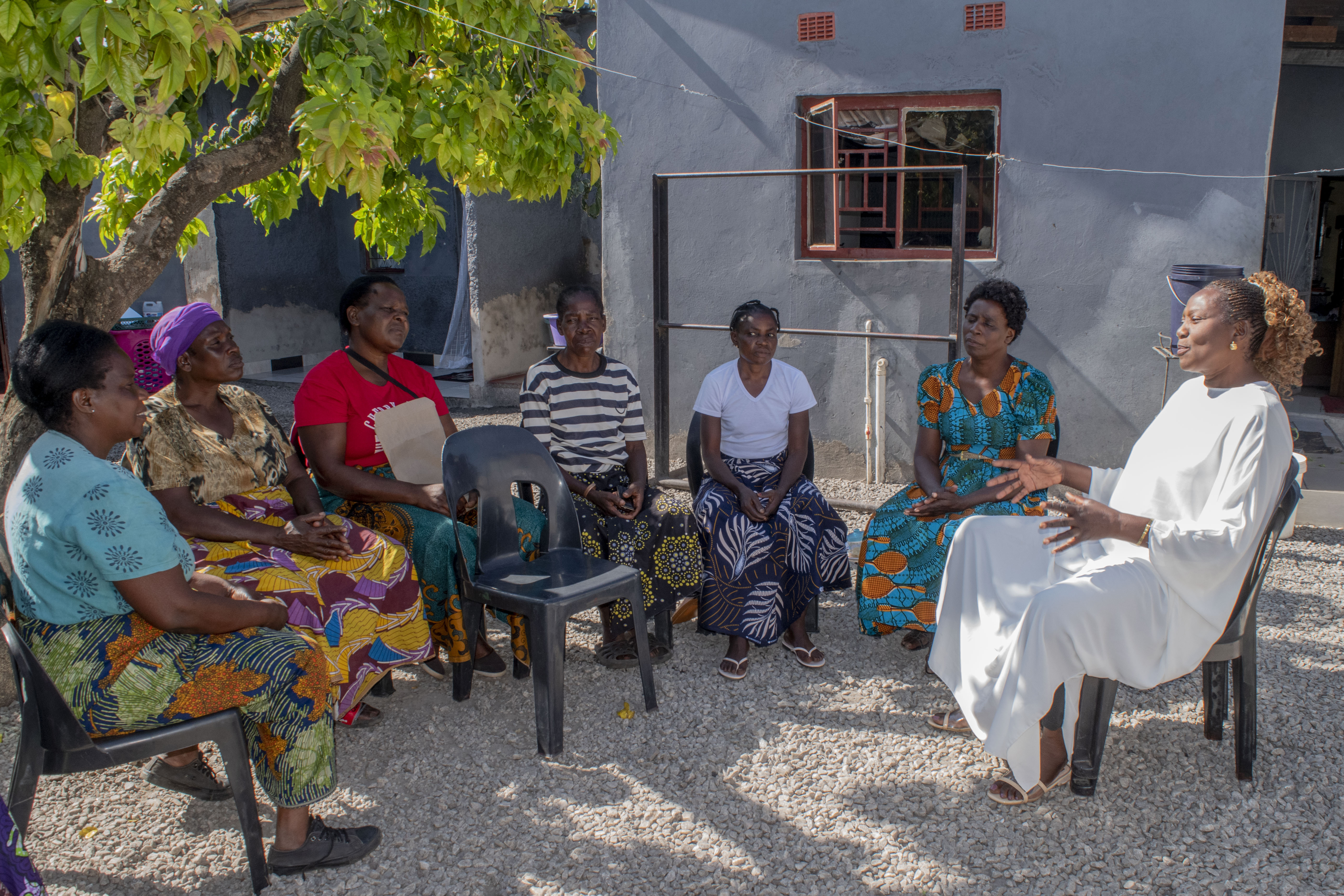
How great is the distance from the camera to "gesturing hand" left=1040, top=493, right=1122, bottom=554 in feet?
9.13

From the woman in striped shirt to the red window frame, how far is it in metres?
2.63

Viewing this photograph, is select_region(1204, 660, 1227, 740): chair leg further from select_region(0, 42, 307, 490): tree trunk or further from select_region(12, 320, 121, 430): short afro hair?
select_region(0, 42, 307, 490): tree trunk

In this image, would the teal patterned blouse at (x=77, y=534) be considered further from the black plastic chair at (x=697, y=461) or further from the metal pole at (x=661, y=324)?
the metal pole at (x=661, y=324)

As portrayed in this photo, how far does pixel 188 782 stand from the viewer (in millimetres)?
2992

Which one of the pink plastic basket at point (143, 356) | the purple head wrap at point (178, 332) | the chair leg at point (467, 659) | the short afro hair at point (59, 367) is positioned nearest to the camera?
the short afro hair at point (59, 367)

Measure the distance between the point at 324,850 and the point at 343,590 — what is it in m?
0.87

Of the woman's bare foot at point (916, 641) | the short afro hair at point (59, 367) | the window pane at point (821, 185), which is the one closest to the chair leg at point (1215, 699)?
the woman's bare foot at point (916, 641)

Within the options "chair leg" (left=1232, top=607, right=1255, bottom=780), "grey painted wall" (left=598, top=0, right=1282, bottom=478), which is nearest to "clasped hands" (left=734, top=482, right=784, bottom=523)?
"chair leg" (left=1232, top=607, right=1255, bottom=780)

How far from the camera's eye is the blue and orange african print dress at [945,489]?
3.81 meters

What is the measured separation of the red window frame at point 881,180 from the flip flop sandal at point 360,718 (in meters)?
4.14

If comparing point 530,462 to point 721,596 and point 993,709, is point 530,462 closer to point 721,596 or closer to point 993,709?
point 721,596

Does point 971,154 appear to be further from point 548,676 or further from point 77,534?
point 77,534

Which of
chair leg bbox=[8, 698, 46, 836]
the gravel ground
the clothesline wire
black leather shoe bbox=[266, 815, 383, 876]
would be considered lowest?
the gravel ground

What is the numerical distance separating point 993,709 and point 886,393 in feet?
12.3
